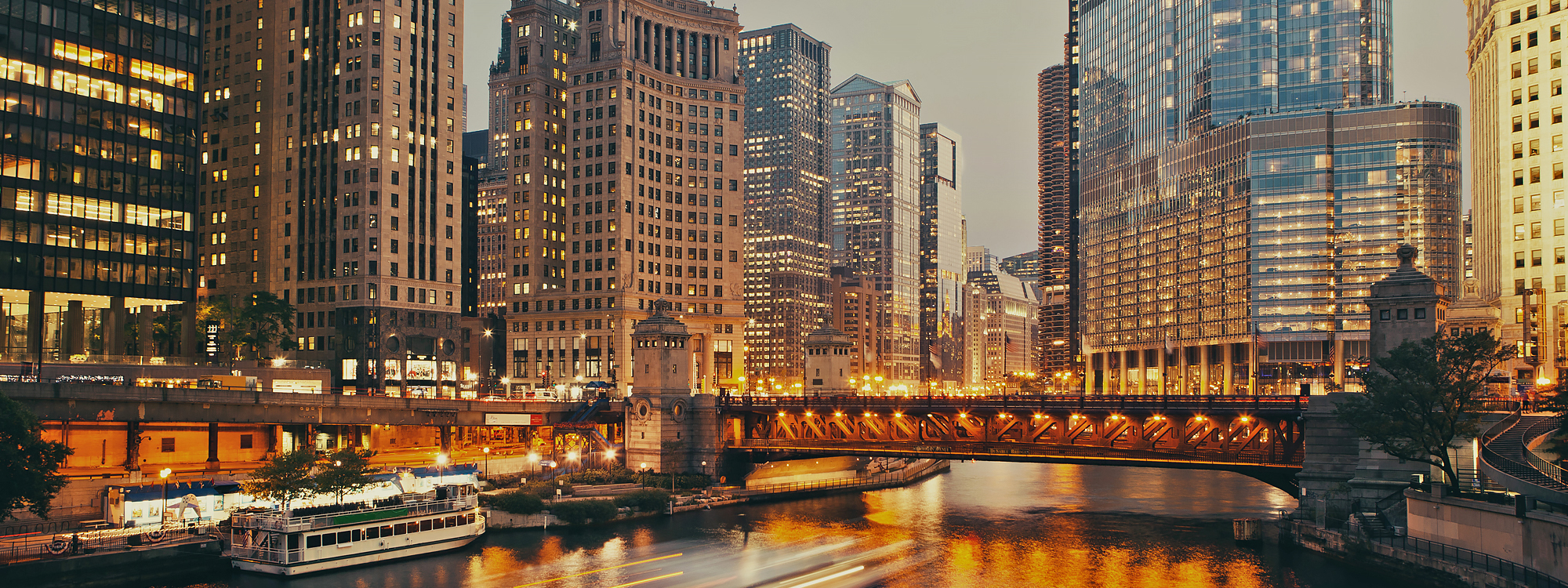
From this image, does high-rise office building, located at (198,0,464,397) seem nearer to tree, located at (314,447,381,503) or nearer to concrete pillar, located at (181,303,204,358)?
concrete pillar, located at (181,303,204,358)

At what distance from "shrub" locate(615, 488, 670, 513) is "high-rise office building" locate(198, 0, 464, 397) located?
191ft

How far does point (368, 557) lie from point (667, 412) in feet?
134

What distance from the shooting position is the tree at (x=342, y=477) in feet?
267

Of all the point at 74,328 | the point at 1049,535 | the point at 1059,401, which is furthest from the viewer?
the point at 74,328

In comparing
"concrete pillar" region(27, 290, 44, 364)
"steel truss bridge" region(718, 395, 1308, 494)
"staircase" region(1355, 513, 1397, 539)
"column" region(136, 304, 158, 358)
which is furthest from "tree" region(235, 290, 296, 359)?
"staircase" region(1355, 513, 1397, 539)

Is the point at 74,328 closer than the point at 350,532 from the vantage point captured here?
No

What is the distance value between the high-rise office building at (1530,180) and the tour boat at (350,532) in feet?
363

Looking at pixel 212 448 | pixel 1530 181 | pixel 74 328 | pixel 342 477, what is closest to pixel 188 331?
pixel 74 328

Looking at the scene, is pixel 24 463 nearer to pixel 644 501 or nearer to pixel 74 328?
pixel 644 501

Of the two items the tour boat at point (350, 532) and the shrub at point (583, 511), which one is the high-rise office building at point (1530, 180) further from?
the tour boat at point (350, 532)

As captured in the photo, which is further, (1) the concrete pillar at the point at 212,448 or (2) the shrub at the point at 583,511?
(1) the concrete pillar at the point at 212,448

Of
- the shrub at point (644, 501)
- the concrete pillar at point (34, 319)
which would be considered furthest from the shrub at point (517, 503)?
the concrete pillar at point (34, 319)

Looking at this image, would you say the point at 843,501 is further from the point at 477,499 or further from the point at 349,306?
the point at 349,306

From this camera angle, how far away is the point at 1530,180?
130 metres
